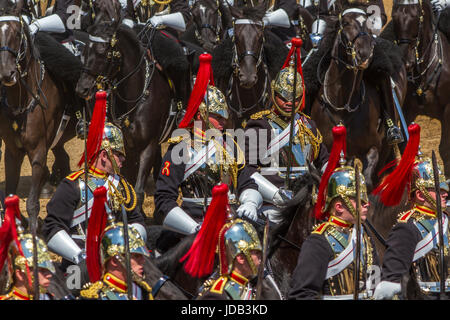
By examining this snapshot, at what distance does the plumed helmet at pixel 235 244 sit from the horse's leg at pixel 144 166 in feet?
12.6

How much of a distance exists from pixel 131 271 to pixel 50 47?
16.9 feet

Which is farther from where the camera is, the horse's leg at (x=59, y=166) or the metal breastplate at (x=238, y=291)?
the horse's leg at (x=59, y=166)

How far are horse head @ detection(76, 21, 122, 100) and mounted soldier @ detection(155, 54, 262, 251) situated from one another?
7.99ft

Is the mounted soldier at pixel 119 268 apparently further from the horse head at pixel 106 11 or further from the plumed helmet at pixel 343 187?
the horse head at pixel 106 11

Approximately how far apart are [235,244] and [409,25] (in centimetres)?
578

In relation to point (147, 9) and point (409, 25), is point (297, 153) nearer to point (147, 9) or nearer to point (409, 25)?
point (409, 25)

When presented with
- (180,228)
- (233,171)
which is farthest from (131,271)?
(233,171)

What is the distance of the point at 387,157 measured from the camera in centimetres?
1120

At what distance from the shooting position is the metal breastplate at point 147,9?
12242 millimetres

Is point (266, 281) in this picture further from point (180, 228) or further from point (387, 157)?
point (387, 157)

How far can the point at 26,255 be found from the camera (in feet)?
20.7

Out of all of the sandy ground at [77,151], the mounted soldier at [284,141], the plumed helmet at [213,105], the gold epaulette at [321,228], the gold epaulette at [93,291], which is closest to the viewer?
the gold epaulette at [93,291]

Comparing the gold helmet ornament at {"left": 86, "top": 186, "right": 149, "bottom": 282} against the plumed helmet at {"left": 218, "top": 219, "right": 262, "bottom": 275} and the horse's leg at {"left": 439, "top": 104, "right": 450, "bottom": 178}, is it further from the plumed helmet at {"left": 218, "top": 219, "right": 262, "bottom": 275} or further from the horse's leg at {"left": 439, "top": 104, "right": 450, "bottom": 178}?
the horse's leg at {"left": 439, "top": 104, "right": 450, "bottom": 178}

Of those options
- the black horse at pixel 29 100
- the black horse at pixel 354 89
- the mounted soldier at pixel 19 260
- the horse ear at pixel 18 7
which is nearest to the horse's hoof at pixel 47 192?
the black horse at pixel 29 100
